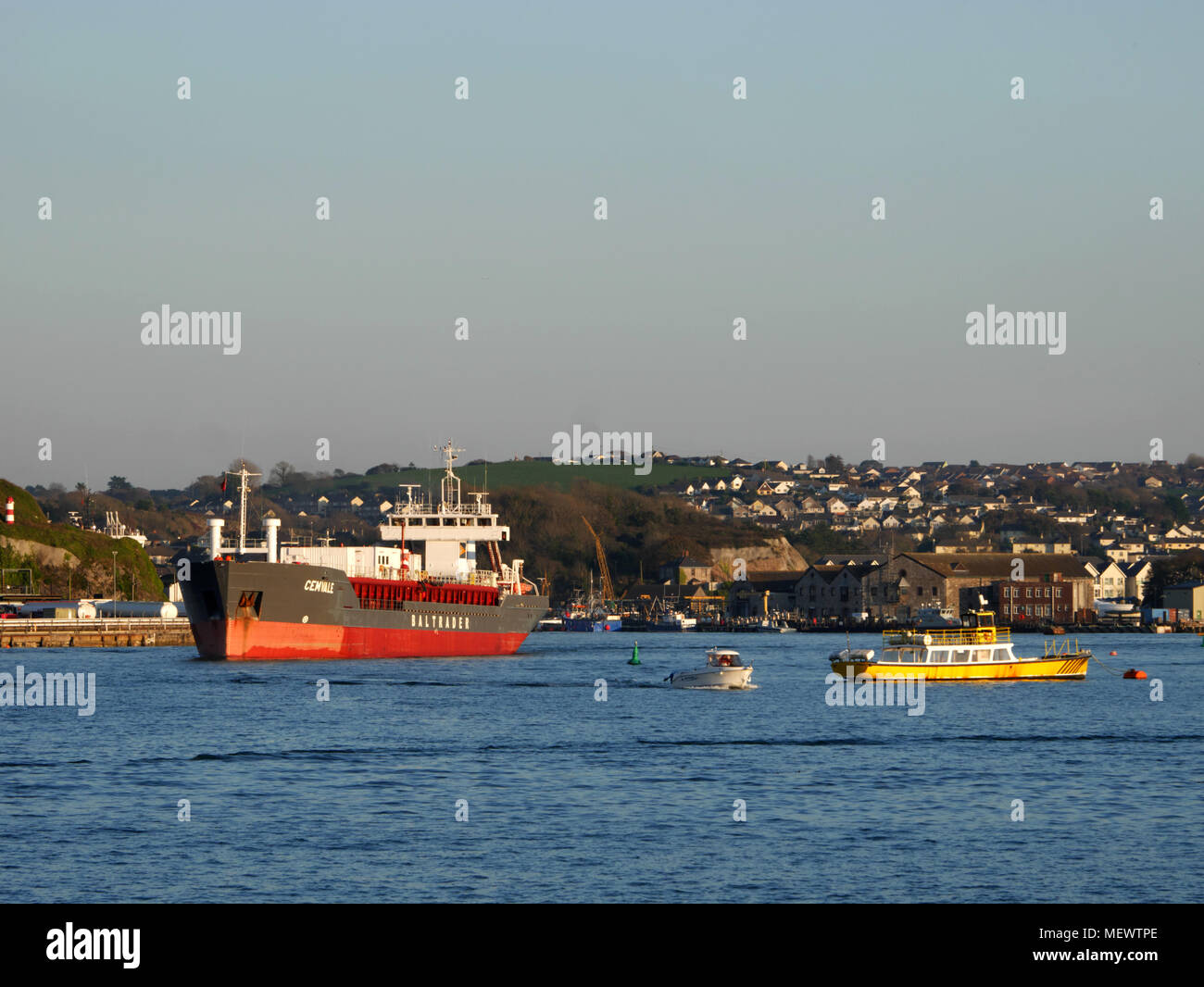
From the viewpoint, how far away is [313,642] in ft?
238

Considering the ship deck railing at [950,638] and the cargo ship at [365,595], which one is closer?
the ship deck railing at [950,638]

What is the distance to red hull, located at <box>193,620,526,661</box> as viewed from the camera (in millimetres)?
69625

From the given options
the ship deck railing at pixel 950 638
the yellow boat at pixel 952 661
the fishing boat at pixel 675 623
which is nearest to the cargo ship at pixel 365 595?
the yellow boat at pixel 952 661

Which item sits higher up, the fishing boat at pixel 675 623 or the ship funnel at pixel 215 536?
the ship funnel at pixel 215 536

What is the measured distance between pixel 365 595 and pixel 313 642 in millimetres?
4977

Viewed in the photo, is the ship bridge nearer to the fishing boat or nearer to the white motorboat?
the white motorboat

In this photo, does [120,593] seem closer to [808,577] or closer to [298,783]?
[808,577]

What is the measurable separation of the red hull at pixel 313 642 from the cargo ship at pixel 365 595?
0.07 meters

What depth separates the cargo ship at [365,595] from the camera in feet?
226

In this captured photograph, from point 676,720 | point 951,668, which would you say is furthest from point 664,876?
point 951,668

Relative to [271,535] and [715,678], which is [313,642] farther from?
[715,678]

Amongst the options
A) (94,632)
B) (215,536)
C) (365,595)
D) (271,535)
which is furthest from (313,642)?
(94,632)

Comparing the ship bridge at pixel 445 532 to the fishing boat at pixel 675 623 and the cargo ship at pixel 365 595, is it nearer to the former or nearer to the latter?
the cargo ship at pixel 365 595
